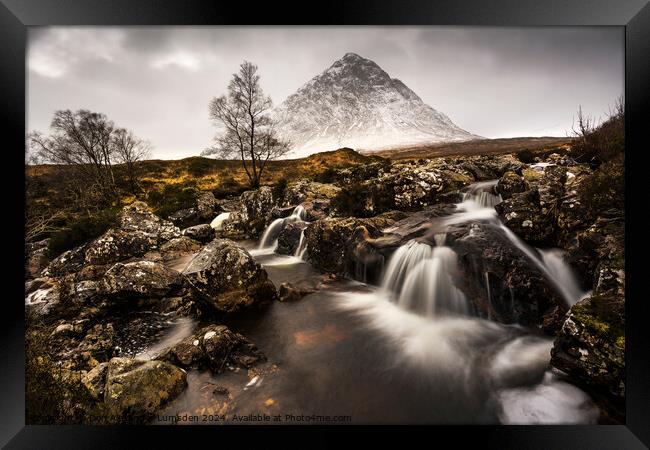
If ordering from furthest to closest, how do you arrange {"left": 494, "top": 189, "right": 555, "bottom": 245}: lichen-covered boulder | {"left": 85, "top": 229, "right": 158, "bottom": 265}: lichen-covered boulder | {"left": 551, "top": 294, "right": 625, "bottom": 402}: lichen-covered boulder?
{"left": 85, "top": 229, "right": 158, "bottom": 265}: lichen-covered boulder, {"left": 494, "top": 189, "right": 555, "bottom": 245}: lichen-covered boulder, {"left": 551, "top": 294, "right": 625, "bottom": 402}: lichen-covered boulder

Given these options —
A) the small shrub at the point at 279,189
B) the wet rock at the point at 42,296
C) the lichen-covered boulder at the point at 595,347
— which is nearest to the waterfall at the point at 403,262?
the lichen-covered boulder at the point at 595,347

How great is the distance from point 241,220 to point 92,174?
216 cm

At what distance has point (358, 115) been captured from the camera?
11.8 feet

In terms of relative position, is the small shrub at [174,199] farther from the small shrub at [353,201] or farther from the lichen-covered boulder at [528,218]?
the lichen-covered boulder at [528,218]

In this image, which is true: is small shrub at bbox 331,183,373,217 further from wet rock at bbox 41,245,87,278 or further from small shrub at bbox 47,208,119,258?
wet rock at bbox 41,245,87,278

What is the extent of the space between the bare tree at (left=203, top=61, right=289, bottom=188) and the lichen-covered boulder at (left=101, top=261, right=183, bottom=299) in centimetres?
197

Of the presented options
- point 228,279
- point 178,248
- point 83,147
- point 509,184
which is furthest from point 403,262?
point 83,147

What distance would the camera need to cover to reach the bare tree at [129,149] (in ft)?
9.36

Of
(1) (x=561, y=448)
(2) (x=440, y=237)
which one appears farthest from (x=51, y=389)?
(1) (x=561, y=448)

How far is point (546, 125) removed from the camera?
2.77m

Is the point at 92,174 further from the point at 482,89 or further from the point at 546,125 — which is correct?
Answer: the point at 546,125

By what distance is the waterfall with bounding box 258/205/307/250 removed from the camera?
13.3 feet

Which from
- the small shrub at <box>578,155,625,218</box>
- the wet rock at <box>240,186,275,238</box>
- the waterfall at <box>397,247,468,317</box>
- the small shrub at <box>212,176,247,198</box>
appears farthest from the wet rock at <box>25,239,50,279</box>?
the small shrub at <box>578,155,625,218</box>
